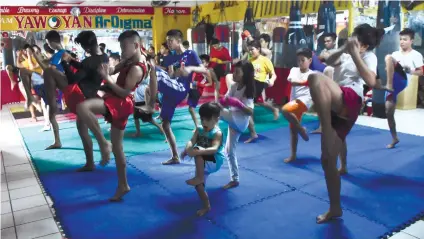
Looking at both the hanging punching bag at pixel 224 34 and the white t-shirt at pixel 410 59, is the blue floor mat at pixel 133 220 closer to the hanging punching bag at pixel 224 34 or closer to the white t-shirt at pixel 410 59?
the white t-shirt at pixel 410 59

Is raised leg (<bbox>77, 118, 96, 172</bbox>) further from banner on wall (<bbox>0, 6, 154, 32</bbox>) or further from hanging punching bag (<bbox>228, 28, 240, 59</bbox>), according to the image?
banner on wall (<bbox>0, 6, 154, 32</bbox>)

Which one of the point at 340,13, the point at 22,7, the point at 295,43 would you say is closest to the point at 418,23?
the point at 340,13

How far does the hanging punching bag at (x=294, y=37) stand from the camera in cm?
802

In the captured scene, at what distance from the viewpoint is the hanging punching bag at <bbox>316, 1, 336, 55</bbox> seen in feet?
24.6

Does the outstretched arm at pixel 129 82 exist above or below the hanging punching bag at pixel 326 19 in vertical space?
below

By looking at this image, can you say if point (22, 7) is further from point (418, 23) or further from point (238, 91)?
point (418, 23)

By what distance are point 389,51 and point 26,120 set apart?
788 centimetres

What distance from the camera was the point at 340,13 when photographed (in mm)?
7531

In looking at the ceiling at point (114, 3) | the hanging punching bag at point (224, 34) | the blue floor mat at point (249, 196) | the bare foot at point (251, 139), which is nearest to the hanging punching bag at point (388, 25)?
the blue floor mat at point (249, 196)

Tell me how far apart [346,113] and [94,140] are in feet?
14.6

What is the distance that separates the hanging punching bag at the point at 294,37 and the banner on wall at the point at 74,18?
→ 6.68m

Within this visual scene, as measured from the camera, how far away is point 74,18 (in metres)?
11.9

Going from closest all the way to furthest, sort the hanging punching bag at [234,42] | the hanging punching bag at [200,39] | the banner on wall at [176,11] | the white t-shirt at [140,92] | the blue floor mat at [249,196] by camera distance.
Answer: the blue floor mat at [249,196]
the white t-shirt at [140,92]
the hanging punching bag at [234,42]
the hanging punching bag at [200,39]
the banner on wall at [176,11]

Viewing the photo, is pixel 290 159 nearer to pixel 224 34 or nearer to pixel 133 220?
pixel 133 220
